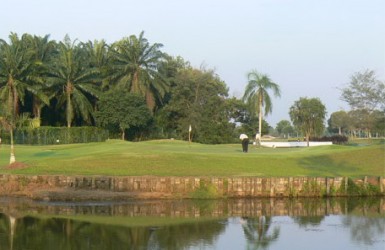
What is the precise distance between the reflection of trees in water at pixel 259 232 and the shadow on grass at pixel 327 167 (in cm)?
1047

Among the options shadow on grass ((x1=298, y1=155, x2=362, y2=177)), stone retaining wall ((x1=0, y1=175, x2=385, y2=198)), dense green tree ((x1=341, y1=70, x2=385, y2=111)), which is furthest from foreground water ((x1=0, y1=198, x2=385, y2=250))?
dense green tree ((x1=341, y1=70, x2=385, y2=111))

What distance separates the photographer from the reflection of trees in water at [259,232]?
18.4 m

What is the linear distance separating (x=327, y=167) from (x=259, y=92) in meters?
43.4

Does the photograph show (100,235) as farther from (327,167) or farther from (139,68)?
(139,68)

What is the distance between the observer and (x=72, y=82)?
3282 inches

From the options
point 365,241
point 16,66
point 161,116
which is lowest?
point 365,241

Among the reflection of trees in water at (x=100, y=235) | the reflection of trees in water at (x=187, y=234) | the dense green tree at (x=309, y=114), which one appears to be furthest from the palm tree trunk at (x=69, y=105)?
the reflection of trees in water at (x=187, y=234)

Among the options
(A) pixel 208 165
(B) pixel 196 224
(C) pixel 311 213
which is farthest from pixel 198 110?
(B) pixel 196 224

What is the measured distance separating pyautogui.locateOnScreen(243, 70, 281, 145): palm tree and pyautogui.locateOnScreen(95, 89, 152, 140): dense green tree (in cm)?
1500

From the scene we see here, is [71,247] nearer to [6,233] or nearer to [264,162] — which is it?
[6,233]

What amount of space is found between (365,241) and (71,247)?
911cm

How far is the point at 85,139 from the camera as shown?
262 feet

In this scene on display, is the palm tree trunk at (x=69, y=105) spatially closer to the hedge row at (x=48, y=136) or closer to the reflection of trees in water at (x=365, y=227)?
the hedge row at (x=48, y=136)

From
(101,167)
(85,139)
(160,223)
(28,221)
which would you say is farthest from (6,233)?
(85,139)
